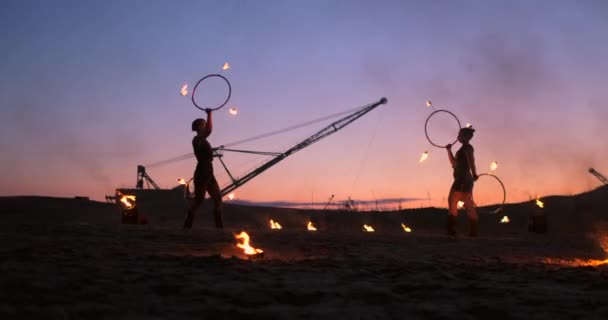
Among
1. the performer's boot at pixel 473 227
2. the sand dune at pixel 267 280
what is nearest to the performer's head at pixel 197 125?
the sand dune at pixel 267 280

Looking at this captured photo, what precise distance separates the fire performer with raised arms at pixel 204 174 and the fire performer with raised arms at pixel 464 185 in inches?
233

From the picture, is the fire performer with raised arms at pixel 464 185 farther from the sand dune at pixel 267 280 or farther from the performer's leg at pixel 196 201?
the performer's leg at pixel 196 201

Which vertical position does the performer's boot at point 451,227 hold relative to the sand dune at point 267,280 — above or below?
above

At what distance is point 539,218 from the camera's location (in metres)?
18.2

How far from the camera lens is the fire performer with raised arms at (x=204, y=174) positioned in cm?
1184

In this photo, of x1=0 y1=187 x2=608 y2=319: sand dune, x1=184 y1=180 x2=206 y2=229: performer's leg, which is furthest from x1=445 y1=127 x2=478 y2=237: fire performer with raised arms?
x1=184 y1=180 x2=206 y2=229: performer's leg

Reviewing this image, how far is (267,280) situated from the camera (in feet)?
17.0

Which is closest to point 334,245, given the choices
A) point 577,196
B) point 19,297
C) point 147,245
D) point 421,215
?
point 147,245

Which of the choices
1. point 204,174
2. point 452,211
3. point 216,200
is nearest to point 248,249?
point 216,200

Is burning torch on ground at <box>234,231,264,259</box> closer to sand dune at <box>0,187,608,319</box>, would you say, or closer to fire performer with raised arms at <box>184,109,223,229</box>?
sand dune at <box>0,187,608,319</box>

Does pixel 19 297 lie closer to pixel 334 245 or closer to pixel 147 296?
pixel 147 296

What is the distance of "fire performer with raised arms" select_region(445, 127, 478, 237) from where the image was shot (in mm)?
13406

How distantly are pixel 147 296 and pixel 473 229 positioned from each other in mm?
10664

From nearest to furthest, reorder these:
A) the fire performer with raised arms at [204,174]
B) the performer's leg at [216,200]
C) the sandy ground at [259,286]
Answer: the sandy ground at [259,286] → the fire performer with raised arms at [204,174] → the performer's leg at [216,200]
